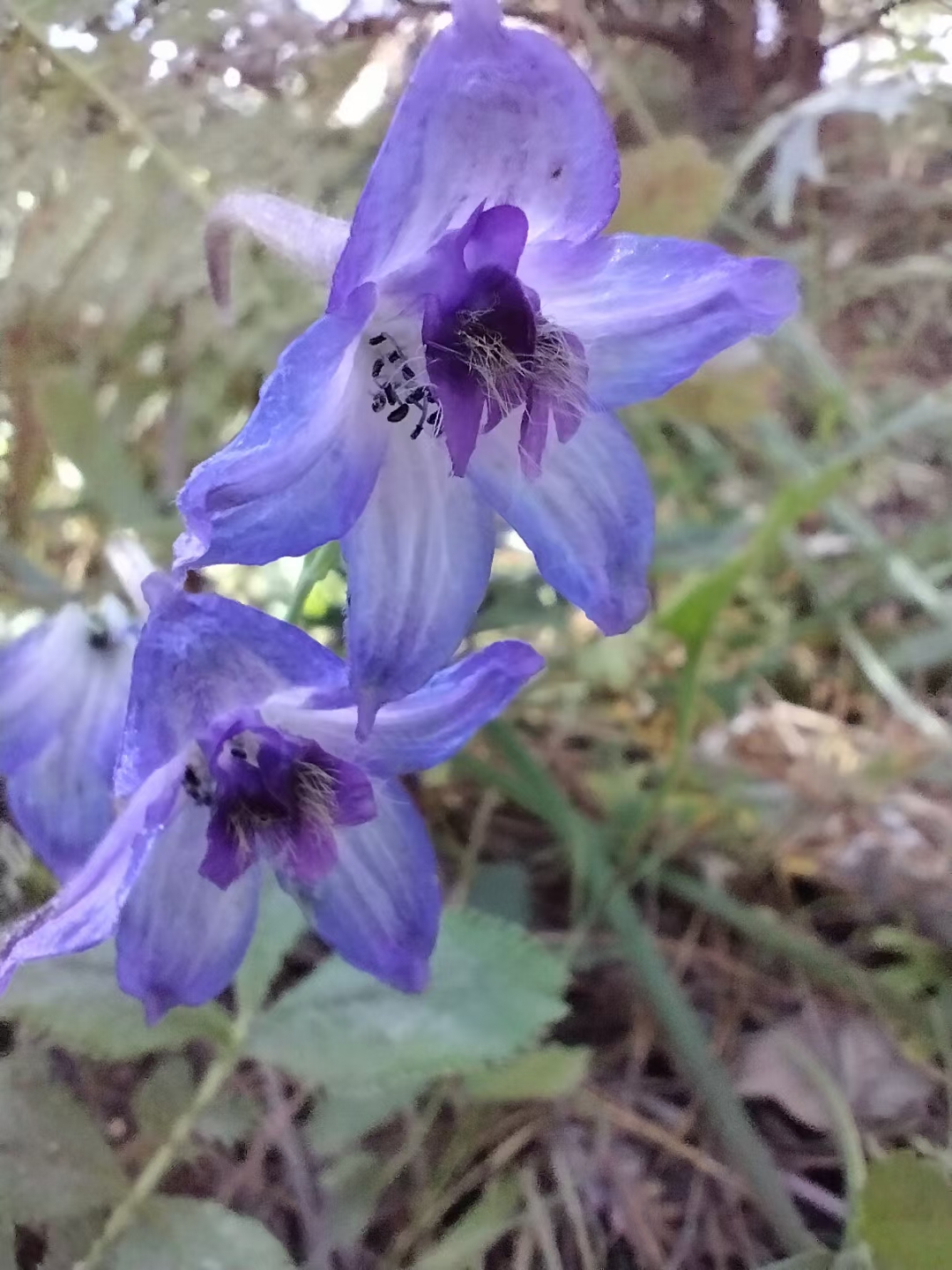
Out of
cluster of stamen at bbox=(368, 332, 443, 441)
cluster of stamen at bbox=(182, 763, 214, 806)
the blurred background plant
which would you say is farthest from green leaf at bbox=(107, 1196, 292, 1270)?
cluster of stamen at bbox=(368, 332, 443, 441)

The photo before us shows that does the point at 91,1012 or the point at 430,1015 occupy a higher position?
the point at 91,1012

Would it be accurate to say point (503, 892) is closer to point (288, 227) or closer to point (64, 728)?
point (64, 728)

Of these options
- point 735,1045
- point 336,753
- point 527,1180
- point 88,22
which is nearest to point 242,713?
point 336,753

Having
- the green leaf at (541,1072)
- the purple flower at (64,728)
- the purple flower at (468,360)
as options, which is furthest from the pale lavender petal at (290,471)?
the green leaf at (541,1072)

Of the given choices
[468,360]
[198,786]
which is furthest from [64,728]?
[468,360]

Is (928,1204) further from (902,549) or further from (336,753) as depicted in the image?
(902,549)

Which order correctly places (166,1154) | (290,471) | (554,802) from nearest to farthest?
(290,471)
(166,1154)
(554,802)

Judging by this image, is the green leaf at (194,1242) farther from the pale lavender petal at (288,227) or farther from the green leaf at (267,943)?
the pale lavender petal at (288,227)
